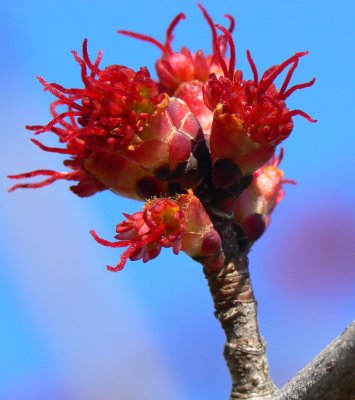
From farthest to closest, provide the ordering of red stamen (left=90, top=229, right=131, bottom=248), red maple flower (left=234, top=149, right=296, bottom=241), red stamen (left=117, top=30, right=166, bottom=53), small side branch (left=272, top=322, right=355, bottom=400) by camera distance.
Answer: red stamen (left=117, top=30, right=166, bottom=53)
red maple flower (left=234, top=149, right=296, bottom=241)
red stamen (left=90, top=229, right=131, bottom=248)
small side branch (left=272, top=322, right=355, bottom=400)

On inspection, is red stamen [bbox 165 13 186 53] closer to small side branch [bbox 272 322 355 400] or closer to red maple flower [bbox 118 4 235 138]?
red maple flower [bbox 118 4 235 138]

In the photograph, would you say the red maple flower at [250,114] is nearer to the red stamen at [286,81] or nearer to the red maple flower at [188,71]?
the red stamen at [286,81]

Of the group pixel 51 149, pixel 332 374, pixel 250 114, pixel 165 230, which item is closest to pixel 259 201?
pixel 250 114

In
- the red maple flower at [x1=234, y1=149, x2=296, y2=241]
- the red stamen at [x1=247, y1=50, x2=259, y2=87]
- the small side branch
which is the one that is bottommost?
the small side branch

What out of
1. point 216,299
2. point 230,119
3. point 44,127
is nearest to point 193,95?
point 230,119

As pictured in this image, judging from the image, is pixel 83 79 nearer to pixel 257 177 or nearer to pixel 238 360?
pixel 257 177

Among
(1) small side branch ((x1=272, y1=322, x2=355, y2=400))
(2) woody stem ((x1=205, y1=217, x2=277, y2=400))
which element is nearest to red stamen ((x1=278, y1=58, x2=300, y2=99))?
(2) woody stem ((x1=205, y1=217, x2=277, y2=400))

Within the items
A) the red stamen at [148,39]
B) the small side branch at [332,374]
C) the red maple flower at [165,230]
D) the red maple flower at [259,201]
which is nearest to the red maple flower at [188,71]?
the red stamen at [148,39]
